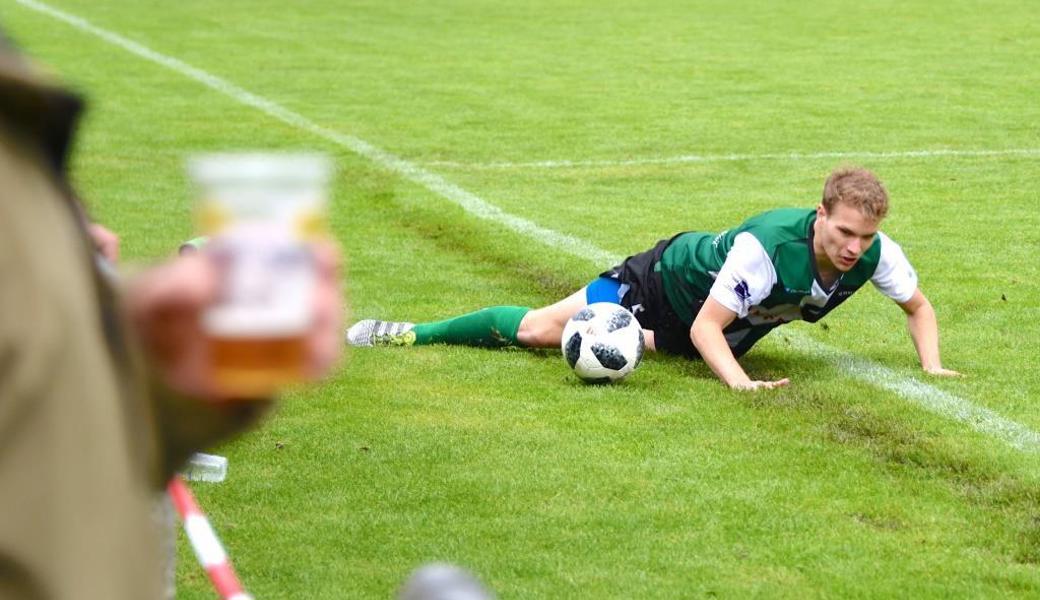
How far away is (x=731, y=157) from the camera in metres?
13.7

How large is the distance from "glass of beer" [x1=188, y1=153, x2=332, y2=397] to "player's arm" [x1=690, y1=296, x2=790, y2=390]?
17.7 feet

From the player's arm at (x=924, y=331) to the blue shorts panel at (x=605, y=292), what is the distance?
1.20 metres

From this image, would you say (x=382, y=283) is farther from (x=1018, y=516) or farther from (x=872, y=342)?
(x=1018, y=516)

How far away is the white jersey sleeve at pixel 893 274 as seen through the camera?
23.4ft

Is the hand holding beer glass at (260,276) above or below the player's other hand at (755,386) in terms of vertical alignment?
above

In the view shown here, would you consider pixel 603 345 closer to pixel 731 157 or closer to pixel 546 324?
pixel 546 324

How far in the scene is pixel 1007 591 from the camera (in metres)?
4.61

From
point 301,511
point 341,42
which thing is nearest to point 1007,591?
point 301,511

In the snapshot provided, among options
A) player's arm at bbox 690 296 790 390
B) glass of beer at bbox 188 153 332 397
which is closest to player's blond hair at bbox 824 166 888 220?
player's arm at bbox 690 296 790 390

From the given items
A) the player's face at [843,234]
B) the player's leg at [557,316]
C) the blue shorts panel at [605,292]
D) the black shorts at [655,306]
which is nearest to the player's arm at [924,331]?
the player's face at [843,234]

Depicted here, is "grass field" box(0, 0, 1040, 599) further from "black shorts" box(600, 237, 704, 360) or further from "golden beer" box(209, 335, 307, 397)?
"golden beer" box(209, 335, 307, 397)

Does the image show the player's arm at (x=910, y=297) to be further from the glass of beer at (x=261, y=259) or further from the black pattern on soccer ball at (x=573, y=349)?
the glass of beer at (x=261, y=259)

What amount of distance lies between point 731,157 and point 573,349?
270 inches

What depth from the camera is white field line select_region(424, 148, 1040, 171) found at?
13422 mm
